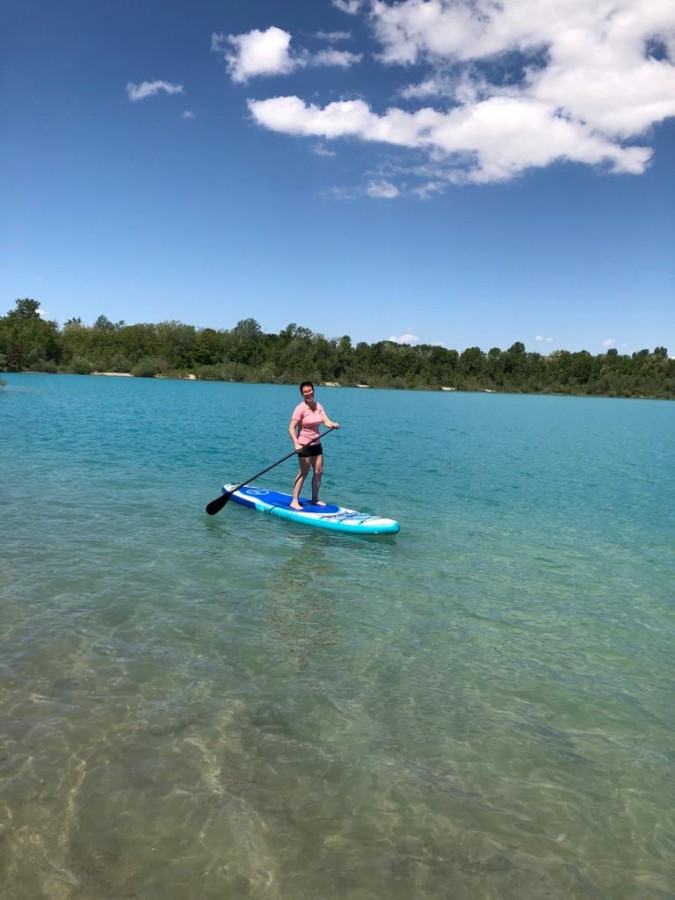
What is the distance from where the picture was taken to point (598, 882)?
13.1ft

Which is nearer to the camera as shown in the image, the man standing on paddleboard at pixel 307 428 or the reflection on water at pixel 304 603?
the reflection on water at pixel 304 603

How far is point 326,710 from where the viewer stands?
18.9 ft

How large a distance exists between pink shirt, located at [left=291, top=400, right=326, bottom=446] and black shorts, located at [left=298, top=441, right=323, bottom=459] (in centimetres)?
13

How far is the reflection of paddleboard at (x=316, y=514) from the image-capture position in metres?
12.2

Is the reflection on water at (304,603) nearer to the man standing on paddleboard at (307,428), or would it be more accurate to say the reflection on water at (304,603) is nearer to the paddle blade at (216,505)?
the man standing on paddleboard at (307,428)

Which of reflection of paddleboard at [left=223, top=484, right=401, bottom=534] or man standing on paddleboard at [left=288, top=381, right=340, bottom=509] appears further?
man standing on paddleboard at [left=288, top=381, right=340, bottom=509]

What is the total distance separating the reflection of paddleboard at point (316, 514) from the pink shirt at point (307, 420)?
1.50 m

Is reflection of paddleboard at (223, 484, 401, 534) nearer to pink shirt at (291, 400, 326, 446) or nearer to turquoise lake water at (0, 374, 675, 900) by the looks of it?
turquoise lake water at (0, 374, 675, 900)

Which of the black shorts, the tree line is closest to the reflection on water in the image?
the black shorts

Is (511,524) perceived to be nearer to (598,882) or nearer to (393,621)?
(393,621)

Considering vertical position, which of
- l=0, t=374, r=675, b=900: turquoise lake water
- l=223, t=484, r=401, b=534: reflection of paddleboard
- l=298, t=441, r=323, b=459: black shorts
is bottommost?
l=0, t=374, r=675, b=900: turquoise lake water

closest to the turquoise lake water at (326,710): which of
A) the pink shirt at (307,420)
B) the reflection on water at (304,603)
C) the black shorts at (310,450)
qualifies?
the reflection on water at (304,603)

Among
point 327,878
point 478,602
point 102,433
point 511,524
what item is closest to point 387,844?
point 327,878

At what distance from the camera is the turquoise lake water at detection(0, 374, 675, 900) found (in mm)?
3994
